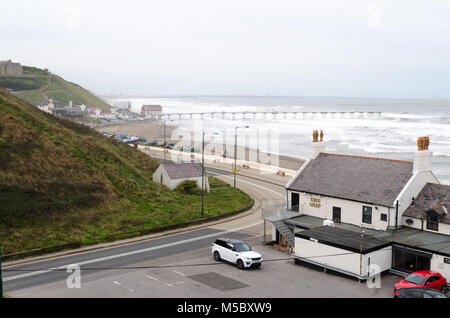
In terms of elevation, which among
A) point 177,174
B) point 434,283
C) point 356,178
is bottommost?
point 434,283

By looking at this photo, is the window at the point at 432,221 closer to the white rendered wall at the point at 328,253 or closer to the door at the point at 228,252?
the white rendered wall at the point at 328,253

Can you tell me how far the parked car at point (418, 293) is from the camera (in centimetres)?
2177

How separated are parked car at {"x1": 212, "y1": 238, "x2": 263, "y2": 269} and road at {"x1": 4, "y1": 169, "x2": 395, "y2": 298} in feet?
1.66

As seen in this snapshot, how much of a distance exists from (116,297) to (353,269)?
546 inches

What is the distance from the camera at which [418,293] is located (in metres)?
22.2

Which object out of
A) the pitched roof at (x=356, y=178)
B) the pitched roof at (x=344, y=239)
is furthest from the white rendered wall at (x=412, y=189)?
the pitched roof at (x=344, y=239)

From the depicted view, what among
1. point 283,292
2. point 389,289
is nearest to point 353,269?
point 389,289

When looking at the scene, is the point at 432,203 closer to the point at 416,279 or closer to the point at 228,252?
the point at 416,279

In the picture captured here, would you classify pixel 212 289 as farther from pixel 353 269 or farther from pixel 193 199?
pixel 193 199

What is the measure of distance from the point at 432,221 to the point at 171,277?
17500 mm

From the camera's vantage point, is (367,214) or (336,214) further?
(336,214)

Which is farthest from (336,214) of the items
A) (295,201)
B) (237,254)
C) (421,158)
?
(237,254)
